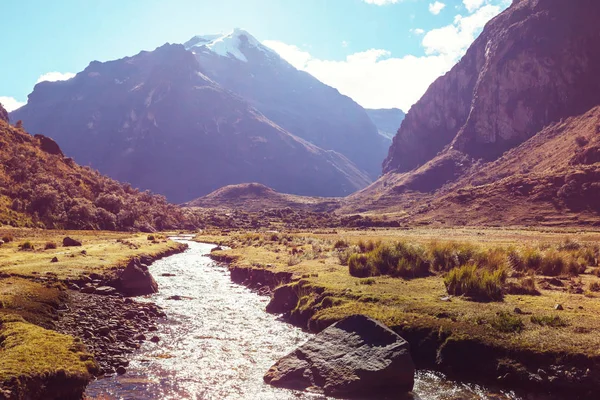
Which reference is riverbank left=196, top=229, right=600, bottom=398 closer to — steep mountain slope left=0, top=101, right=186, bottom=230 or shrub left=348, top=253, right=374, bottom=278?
shrub left=348, top=253, right=374, bottom=278

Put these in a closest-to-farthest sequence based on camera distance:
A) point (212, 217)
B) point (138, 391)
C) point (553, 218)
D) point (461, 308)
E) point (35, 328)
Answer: point (138, 391) → point (35, 328) → point (461, 308) → point (553, 218) → point (212, 217)

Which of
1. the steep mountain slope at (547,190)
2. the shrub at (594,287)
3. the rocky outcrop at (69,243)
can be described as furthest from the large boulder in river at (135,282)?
the steep mountain slope at (547,190)

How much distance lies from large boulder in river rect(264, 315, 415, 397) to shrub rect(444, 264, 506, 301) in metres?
7.54

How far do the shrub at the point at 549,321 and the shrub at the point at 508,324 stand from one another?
0.63 meters

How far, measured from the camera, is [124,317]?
21.1 m

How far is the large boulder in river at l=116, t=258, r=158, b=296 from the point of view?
91.5 ft

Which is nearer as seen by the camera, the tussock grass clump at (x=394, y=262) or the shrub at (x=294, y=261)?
the tussock grass clump at (x=394, y=262)

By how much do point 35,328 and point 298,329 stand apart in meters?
11.2

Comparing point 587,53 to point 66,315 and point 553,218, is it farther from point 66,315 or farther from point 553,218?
point 66,315

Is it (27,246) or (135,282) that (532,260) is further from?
(27,246)

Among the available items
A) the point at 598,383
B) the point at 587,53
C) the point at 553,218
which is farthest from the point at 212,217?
the point at 587,53

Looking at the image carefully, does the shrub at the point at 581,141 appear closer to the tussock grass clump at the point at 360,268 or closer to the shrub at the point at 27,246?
the tussock grass clump at the point at 360,268

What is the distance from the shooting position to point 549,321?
16.0 meters

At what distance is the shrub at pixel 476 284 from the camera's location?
20.2 m
